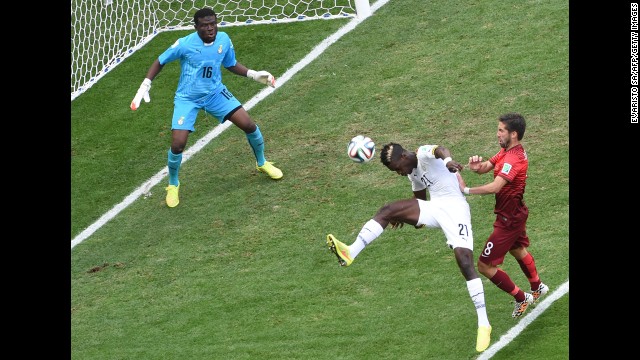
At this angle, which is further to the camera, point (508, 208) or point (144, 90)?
point (144, 90)

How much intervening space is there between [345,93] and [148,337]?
5.83m

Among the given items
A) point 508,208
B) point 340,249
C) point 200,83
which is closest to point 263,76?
point 200,83

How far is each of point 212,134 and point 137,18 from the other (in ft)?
11.2

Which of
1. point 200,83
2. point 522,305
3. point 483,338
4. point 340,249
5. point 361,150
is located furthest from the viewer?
point 200,83

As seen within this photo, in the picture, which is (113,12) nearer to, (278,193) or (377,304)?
(278,193)

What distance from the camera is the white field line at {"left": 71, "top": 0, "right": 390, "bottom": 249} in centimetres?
1547

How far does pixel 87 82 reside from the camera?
61.5 feet

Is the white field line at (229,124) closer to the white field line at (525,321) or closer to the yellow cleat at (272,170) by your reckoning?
the white field line at (525,321)

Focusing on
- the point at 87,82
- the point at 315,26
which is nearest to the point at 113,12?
the point at 87,82

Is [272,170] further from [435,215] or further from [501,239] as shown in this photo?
[501,239]

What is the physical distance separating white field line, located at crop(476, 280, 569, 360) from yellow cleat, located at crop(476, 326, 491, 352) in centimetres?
17

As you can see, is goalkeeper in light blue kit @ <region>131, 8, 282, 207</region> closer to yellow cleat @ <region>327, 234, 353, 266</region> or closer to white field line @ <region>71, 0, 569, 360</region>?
white field line @ <region>71, 0, 569, 360</region>

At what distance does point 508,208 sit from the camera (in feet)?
37.8

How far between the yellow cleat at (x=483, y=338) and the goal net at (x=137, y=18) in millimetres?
8528
